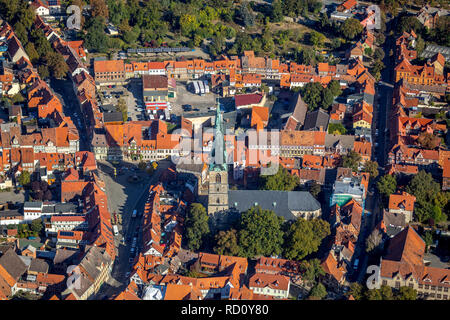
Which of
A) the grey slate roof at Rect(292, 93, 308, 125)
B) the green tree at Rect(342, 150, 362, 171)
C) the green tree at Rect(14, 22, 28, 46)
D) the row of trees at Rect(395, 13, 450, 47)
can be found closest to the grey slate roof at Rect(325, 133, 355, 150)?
the green tree at Rect(342, 150, 362, 171)

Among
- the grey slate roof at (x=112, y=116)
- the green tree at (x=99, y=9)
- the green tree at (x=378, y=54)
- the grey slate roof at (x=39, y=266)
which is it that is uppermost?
the green tree at (x=99, y=9)

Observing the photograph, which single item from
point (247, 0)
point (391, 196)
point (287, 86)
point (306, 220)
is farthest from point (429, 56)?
point (306, 220)

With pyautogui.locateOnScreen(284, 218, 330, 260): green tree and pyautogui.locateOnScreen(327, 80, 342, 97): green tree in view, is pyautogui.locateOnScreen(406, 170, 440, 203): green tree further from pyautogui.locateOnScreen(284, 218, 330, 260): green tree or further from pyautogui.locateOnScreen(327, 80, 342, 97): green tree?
pyautogui.locateOnScreen(327, 80, 342, 97): green tree

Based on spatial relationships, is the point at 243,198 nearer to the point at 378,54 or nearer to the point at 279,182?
the point at 279,182

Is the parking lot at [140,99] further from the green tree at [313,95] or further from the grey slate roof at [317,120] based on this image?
the grey slate roof at [317,120]

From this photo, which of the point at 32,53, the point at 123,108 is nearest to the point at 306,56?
the point at 123,108

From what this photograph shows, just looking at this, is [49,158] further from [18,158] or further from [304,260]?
[304,260]

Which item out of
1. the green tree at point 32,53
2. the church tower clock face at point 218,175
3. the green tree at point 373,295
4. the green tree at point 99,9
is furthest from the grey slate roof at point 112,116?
the green tree at point 373,295
